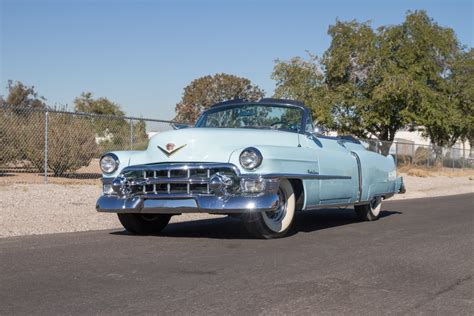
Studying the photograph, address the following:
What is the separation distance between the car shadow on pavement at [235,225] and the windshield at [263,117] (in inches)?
57.1

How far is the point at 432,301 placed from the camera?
14.6 feet

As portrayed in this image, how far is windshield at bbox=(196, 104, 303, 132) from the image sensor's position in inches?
345

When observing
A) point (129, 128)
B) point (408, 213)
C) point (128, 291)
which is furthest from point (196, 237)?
point (129, 128)

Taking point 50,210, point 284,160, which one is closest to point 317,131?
point 284,160

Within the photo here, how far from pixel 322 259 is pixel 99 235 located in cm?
316

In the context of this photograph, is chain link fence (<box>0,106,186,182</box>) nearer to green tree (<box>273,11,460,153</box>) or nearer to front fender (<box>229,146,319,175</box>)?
front fender (<box>229,146,319,175</box>)

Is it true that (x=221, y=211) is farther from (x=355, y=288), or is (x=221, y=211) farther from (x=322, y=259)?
(x=355, y=288)

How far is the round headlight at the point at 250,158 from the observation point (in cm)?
693

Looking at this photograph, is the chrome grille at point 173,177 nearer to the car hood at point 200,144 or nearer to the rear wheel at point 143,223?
the car hood at point 200,144

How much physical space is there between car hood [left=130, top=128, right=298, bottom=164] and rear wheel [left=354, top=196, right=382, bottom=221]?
2.86m

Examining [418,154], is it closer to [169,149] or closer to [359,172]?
[359,172]

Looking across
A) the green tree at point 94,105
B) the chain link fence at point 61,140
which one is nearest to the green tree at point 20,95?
the green tree at point 94,105

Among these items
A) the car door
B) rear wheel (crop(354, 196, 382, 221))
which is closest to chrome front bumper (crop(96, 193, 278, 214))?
the car door

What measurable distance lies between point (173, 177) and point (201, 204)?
50 centimetres
